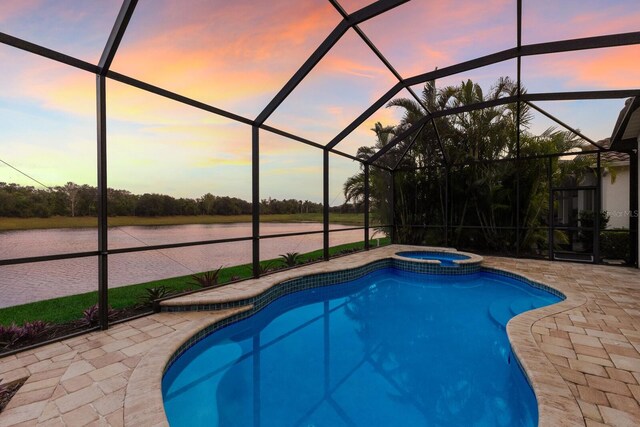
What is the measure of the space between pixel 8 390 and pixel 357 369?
2.96 meters

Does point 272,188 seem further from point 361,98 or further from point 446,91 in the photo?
point 446,91

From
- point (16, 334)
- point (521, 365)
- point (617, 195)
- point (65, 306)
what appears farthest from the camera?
point (617, 195)

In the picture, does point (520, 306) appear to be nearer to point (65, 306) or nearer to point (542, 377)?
point (542, 377)

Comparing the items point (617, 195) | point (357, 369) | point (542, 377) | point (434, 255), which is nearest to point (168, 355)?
point (357, 369)

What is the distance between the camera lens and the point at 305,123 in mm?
6406

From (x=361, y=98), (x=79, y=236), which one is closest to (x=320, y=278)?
(x=361, y=98)

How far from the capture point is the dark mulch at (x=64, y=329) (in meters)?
2.97

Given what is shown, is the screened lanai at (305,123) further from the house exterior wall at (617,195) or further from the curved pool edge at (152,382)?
the curved pool edge at (152,382)

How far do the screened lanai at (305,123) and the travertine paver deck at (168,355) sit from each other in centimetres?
71

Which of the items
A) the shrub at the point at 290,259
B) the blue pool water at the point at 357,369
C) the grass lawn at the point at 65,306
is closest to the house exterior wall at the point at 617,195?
the blue pool water at the point at 357,369

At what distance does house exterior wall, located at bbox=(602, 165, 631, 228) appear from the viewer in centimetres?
851

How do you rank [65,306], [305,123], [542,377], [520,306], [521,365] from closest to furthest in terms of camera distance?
1. [542,377]
2. [521,365]
3. [65,306]
4. [520,306]
5. [305,123]

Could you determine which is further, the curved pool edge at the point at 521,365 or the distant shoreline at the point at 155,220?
the distant shoreline at the point at 155,220

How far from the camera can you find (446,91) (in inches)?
352
